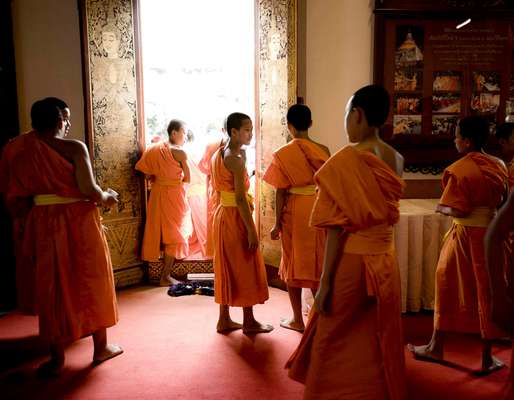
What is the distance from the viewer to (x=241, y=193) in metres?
3.40

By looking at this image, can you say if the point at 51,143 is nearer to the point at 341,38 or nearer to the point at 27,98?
the point at 27,98

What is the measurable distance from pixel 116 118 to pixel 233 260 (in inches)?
80.1

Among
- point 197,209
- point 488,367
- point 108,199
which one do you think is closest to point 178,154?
point 197,209

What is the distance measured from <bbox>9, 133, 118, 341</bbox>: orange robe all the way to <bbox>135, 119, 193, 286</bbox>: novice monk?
72.1 inches

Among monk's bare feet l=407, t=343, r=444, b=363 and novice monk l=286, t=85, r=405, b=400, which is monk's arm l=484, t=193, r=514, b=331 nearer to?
novice monk l=286, t=85, r=405, b=400

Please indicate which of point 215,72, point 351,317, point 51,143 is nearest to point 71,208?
point 51,143

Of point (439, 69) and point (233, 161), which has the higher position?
point (439, 69)

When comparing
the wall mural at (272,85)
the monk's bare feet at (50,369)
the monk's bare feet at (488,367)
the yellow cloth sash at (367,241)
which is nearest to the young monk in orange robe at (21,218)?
the monk's bare feet at (50,369)

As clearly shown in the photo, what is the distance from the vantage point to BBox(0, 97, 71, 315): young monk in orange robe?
2.89 m

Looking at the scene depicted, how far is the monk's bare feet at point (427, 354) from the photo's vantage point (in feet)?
10.1

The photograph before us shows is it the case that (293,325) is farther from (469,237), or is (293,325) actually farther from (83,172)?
(83,172)

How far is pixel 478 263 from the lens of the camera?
292 centimetres

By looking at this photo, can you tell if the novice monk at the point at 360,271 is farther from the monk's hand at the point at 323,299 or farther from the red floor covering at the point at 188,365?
the red floor covering at the point at 188,365

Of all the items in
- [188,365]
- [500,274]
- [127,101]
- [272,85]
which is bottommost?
[188,365]
